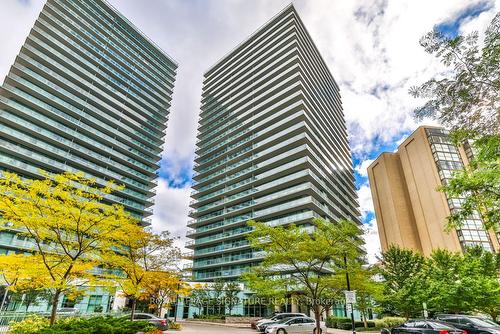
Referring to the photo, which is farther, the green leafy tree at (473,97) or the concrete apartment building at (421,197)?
the concrete apartment building at (421,197)

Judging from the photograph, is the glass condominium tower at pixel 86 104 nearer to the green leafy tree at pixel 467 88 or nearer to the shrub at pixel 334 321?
the shrub at pixel 334 321

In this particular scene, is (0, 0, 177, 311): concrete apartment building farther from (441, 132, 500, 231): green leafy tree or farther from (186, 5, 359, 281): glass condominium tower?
(441, 132, 500, 231): green leafy tree

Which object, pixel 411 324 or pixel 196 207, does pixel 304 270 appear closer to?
pixel 411 324

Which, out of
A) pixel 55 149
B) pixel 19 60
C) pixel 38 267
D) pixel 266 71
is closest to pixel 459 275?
pixel 38 267

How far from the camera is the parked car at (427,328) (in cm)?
1328

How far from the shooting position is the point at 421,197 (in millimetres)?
74062

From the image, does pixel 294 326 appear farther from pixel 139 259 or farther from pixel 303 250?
pixel 139 259

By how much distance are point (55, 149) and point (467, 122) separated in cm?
6249

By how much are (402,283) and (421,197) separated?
42.3 metres

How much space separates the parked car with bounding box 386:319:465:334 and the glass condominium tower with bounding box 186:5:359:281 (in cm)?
3087

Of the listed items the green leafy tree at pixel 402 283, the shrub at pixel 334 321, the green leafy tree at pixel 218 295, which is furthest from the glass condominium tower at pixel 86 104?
the green leafy tree at pixel 402 283

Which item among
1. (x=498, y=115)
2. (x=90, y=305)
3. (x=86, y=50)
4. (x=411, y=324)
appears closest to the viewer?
(x=498, y=115)

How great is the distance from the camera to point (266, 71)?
2744 inches

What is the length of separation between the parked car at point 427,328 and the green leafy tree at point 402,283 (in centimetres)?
1874
